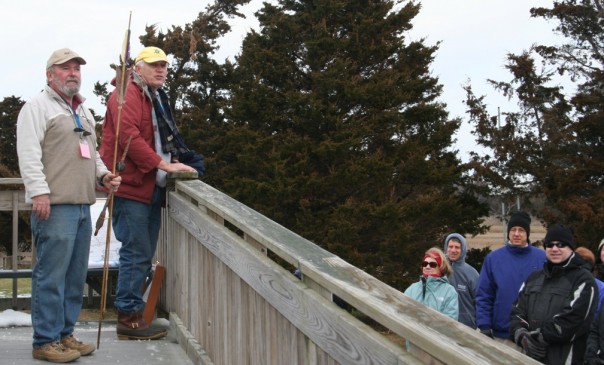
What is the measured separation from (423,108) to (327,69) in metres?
4.21

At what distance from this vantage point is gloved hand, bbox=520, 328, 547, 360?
5.42 meters

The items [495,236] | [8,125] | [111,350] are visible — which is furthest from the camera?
[495,236]

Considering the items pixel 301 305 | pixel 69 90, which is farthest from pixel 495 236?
pixel 301 305

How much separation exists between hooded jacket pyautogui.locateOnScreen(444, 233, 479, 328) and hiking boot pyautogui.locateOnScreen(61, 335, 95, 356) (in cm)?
327

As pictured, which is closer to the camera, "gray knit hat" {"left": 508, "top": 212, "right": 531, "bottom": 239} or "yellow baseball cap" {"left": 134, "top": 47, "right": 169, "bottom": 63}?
"yellow baseball cap" {"left": 134, "top": 47, "right": 169, "bottom": 63}

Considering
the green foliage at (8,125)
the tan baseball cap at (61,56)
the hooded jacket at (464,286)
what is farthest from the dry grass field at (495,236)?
the tan baseball cap at (61,56)

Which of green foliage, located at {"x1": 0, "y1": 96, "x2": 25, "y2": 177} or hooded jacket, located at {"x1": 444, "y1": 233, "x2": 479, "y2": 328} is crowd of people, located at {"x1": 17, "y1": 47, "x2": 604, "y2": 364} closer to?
hooded jacket, located at {"x1": 444, "y1": 233, "x2": 479, "y2": 328}

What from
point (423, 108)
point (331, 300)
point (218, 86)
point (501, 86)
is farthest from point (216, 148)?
point (331, 300)

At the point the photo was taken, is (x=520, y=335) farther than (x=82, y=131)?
Yes

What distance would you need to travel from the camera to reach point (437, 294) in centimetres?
596

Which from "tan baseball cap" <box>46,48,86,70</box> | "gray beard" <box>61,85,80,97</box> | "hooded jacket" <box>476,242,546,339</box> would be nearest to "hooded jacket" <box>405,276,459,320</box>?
"hooded jacket" <box>476,242,546,339</box>

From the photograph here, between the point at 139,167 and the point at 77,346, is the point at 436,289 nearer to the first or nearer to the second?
the point at 139,167

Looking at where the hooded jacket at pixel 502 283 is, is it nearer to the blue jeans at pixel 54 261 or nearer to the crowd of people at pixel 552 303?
the crowd of people at pixel 552 303

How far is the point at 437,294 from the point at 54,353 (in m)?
2.71
